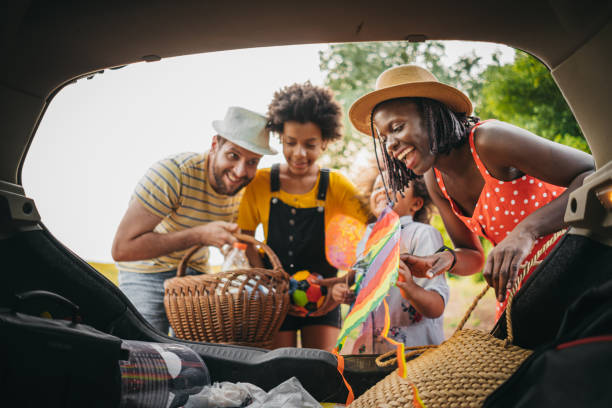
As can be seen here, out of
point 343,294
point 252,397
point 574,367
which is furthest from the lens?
point 343,294

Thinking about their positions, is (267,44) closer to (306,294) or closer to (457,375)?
(457,375)

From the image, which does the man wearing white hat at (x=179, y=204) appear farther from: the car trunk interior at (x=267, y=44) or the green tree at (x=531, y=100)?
the green tree at (x=531, y=100)

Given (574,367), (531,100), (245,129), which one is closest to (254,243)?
(245,129)

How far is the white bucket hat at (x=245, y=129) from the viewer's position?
2.39 m

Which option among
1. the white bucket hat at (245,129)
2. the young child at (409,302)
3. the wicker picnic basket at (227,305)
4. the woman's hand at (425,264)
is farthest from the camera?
the white bucket hat at (245,129)

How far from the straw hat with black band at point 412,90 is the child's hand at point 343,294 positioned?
2.73 feet

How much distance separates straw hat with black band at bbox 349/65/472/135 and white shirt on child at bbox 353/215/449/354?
0.65 meters

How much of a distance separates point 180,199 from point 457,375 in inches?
71.3

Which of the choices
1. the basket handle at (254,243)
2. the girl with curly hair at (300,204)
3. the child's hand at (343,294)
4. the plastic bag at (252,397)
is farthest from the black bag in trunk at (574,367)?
the girl with curly hair at (300,204)

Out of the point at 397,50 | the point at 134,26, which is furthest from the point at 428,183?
the point at 397,50

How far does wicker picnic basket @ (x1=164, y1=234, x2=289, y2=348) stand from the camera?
1.66 m

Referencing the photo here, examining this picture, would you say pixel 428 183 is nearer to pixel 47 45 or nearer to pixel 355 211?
pixel 355 211

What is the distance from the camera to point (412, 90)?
161cm

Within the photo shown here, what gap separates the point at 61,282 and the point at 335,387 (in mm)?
779
